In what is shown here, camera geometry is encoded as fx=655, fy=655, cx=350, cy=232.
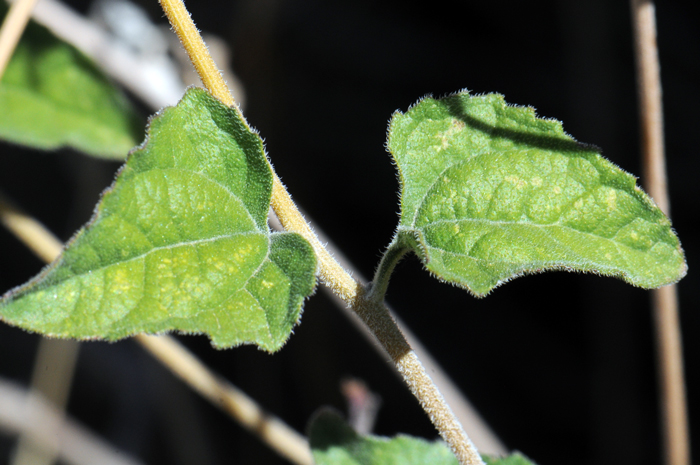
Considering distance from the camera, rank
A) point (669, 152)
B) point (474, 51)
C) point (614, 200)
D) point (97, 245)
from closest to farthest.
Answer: point (97, 245)
point (614, 200)
point (669, 152)
point (474, 51)

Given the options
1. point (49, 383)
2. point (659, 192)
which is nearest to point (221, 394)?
point (659, 192)

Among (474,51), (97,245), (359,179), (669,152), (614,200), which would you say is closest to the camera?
(97,245)

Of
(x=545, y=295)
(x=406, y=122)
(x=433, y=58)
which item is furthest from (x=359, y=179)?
(x=406, y=122)

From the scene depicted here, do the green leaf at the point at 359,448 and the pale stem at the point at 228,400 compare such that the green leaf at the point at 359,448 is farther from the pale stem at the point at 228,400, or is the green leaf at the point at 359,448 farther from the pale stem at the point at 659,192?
the pale stem at the point at 659,192

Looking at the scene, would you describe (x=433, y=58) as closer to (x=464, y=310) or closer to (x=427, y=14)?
(x=427, y=14)

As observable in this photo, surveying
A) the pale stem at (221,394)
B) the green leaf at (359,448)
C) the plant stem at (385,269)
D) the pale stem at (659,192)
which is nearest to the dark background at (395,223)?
the pale stem at (659,192)

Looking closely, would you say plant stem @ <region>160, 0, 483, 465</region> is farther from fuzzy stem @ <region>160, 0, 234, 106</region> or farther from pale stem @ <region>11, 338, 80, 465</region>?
pale stem @ <region>11, 338, 80, 465</region>
